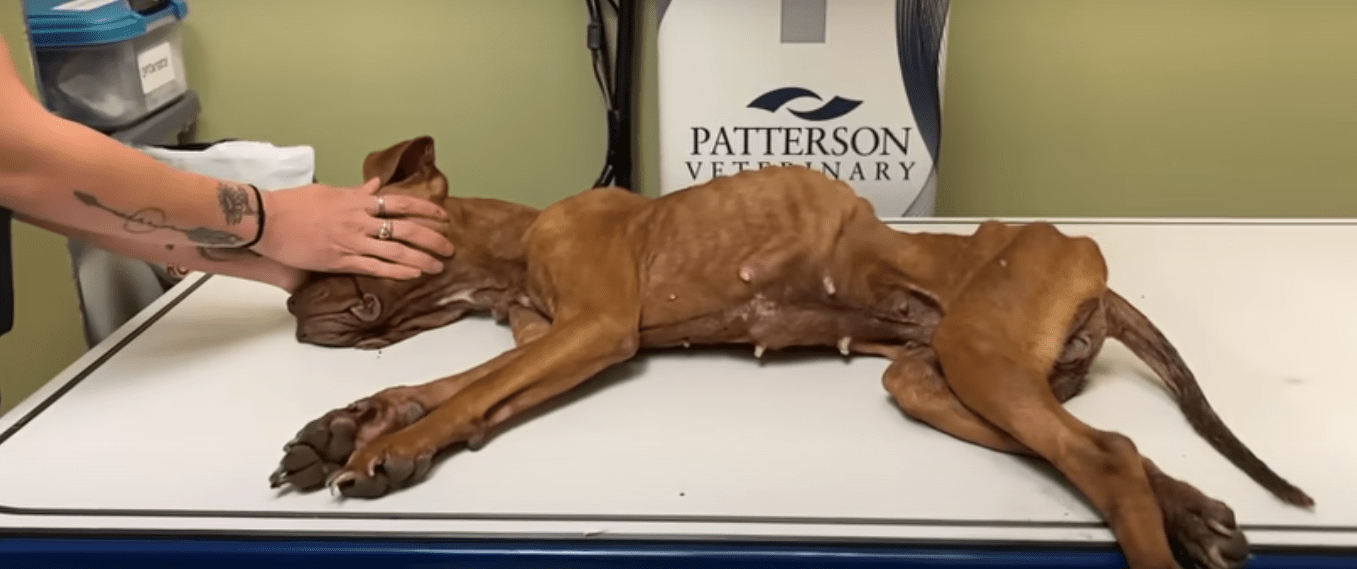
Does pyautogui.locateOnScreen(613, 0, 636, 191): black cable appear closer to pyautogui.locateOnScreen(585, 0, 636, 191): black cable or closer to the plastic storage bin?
pyautogui.locateOnScreen(585, 0, 636, 191): black cable

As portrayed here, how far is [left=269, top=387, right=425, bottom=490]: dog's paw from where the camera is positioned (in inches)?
37.9

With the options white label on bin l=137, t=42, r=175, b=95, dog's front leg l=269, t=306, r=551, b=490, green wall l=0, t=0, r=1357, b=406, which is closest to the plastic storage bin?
white label on bin l=137, t=42, r=175, b=95

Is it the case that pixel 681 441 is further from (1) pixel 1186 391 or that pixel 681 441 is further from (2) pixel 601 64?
(2) pixel 601 64

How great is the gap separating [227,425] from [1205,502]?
3.07 ft

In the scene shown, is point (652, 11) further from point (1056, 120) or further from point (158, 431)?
point (158, 431)

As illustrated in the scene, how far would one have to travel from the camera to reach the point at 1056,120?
5.92 feet

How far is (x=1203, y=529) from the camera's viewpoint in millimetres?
838

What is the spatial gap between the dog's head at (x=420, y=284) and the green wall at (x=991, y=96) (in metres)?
0.49

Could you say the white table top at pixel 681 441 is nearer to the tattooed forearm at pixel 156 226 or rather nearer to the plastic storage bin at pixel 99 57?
the tattooed forearm at pixel 156 226

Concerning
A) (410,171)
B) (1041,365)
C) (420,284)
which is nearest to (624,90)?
(410,171)

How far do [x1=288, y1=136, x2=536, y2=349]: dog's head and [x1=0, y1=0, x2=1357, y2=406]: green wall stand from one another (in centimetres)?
49

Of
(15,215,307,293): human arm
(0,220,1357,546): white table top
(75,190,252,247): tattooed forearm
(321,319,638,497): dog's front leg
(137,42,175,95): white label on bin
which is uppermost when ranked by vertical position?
(137,42,175,95): white label on bin

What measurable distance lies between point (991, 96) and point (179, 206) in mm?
1282

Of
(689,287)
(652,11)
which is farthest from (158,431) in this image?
(652,11)
